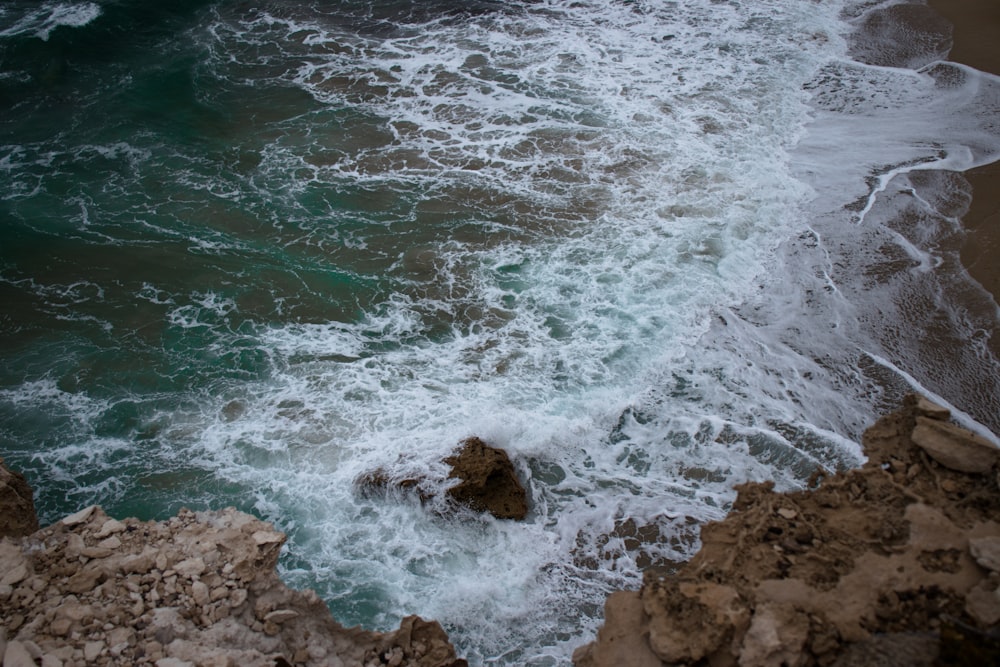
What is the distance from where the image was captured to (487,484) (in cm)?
801

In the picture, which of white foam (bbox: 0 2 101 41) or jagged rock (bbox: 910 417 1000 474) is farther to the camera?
white foam (bbox: 0 2 101 41)

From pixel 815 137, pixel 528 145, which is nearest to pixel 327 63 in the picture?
pixel 528 145

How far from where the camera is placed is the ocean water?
26.7ft

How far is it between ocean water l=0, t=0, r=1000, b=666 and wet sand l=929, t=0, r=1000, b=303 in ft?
0.95

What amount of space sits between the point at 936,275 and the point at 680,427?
5794 millimetres

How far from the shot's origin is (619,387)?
31.3 ft

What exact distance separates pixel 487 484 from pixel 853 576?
437cm

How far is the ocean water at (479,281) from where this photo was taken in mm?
8125

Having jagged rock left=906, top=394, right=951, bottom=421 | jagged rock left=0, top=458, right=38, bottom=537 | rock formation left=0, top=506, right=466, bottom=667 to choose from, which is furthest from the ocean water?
jagged rock left=906, top=394, right=951, bottom=421

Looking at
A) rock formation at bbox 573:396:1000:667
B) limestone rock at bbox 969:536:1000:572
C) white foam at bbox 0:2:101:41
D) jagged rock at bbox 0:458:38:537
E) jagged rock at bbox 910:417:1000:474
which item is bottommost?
jagged rock at bbox 0:458:38:537

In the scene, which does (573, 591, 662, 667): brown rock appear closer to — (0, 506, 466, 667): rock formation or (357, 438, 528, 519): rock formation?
(0, 506, 466, 667): rock formation

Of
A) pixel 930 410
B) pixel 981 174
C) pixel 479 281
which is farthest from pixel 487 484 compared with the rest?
pixel 981 174

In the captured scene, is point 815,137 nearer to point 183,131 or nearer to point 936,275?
point 936,275

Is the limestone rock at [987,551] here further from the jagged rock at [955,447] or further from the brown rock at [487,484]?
the brown rock at [487,484]
